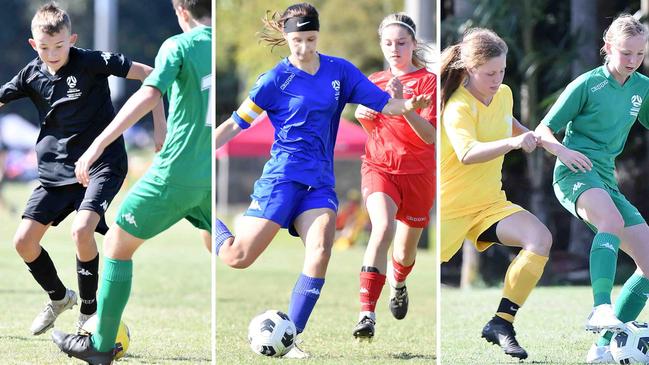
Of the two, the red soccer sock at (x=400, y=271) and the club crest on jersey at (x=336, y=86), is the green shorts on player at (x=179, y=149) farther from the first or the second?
the red soccer sock at (x=400, y=271)

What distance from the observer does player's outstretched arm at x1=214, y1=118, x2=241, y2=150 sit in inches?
228

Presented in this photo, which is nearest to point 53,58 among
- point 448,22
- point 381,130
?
point 381,130

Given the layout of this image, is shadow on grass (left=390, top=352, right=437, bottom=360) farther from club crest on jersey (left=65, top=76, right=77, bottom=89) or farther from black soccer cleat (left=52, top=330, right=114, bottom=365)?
club crest on jersey (left=65, top=76, right=77, bottom=89)

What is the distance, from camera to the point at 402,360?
5926mm

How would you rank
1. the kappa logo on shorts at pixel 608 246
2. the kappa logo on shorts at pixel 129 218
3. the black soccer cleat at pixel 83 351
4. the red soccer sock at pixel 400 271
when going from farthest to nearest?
1. the red soccer sock at pixel 400 271
2. the kappa logo on shorts at pixel 608 246
3. the black soccer cleat at pixel 83 351
4. the kappa logo on shorts at pixel 129 218

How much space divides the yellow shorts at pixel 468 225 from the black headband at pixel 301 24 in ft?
4.14

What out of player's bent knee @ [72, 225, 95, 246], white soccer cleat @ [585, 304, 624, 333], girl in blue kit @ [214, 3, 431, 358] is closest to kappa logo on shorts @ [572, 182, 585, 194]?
white soccer cleat @ [585, 304, 624, 333]

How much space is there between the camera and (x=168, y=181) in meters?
5.21

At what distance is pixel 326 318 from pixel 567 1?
790 cm

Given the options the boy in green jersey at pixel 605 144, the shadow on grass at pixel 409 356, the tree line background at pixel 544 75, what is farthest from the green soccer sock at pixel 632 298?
the tree line background at pixel 544 75

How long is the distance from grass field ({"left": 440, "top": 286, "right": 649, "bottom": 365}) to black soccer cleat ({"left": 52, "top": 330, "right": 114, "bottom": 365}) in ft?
5.92

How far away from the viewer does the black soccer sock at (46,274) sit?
6.60 metres

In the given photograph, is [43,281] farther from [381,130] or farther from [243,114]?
[381,130]

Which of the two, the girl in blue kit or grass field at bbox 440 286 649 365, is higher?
the girl in blue kit
